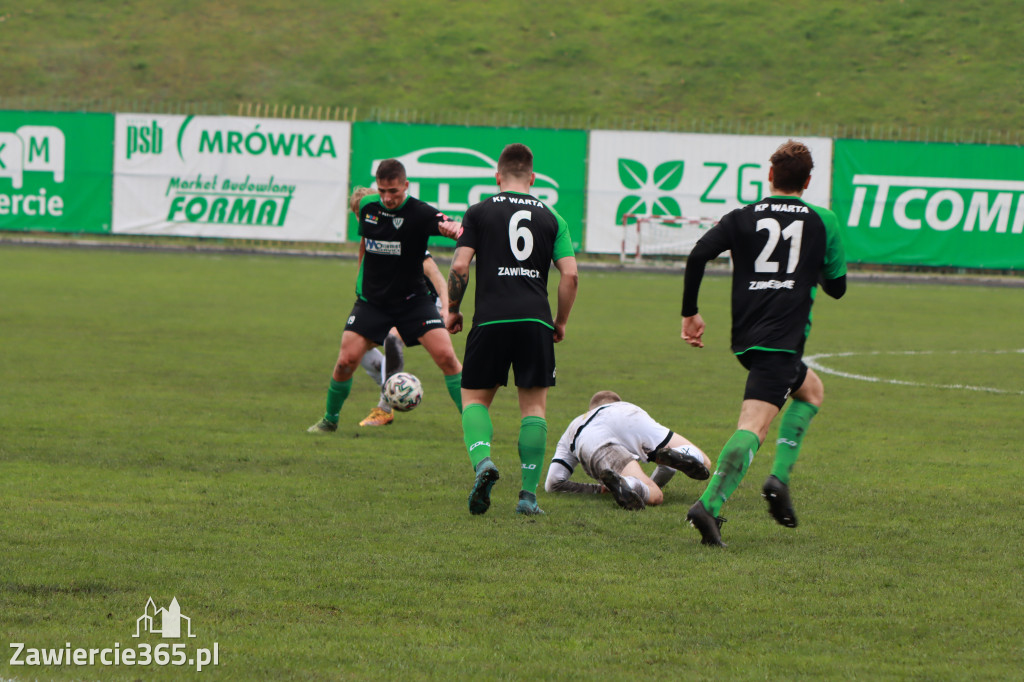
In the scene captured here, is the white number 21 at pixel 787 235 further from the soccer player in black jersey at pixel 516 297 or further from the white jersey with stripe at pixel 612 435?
the white jersey with stripe at pixel 612 435

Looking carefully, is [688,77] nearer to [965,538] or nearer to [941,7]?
[941,7]

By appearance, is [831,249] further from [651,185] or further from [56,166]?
[56,166]

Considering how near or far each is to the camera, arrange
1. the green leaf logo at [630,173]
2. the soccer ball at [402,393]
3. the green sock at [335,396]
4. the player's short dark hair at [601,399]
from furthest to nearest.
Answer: the green leaf logo at [630,173] → the soccer ball at [402,393] → the green sock at [335,396] → the player's short dark hair at [601,399]

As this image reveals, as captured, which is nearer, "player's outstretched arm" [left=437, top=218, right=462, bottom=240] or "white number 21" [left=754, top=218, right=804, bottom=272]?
"white number 21" [left=754, top=218, right=804, bottom=272]

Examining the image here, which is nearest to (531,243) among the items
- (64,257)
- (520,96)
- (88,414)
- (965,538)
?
(965,538)

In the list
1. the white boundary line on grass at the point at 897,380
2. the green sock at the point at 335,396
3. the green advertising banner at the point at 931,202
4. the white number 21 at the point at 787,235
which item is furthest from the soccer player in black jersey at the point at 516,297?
the green advertising banner at the point at 931,202

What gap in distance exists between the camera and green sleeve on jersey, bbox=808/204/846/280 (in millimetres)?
6188

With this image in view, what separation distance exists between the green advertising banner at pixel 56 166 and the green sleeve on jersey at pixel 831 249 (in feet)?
89.0

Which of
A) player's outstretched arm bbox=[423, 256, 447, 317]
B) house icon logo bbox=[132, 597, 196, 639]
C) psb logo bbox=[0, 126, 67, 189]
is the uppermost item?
psb logo bbox=[0, 126, 67, 189]

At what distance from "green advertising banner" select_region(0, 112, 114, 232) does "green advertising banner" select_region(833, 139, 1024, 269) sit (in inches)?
686

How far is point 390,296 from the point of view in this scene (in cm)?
927

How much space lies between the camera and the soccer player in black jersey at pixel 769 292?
19.9ft

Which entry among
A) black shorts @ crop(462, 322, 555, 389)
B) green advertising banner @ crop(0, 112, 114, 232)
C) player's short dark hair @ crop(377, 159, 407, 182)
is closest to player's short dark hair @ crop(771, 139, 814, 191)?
black shorts @ crop(462, 322, 555, 389)

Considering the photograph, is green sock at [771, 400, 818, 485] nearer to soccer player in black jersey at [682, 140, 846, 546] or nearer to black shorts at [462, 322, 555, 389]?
soccer player in black jersey at [682, 140, 846, 546]
